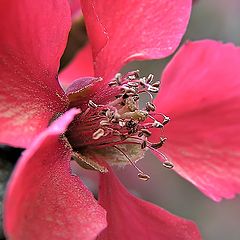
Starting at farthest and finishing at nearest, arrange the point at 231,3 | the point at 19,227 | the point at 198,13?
the point at 231,3, the point at 198,13, the point at 19,227

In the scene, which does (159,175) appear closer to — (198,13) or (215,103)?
(198,13)

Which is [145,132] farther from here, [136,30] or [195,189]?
[195,189]

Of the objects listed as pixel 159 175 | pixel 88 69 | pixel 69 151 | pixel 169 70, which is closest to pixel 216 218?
pixel 159 175

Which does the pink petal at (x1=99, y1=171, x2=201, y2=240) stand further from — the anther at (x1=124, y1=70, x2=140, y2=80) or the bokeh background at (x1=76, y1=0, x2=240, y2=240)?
the bokeh background at (x1=76, y1=0, x2=240, y2=240)

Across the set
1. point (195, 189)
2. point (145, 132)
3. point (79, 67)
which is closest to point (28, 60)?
point (145, 132)

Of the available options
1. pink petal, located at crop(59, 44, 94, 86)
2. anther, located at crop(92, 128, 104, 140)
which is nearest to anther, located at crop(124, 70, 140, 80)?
anther, located at crop(92, 128, 104, 140)

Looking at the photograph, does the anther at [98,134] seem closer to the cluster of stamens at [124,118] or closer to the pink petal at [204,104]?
the cluster of stamens at [124,118]

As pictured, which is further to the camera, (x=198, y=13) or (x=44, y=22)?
(x=198, y=13)
